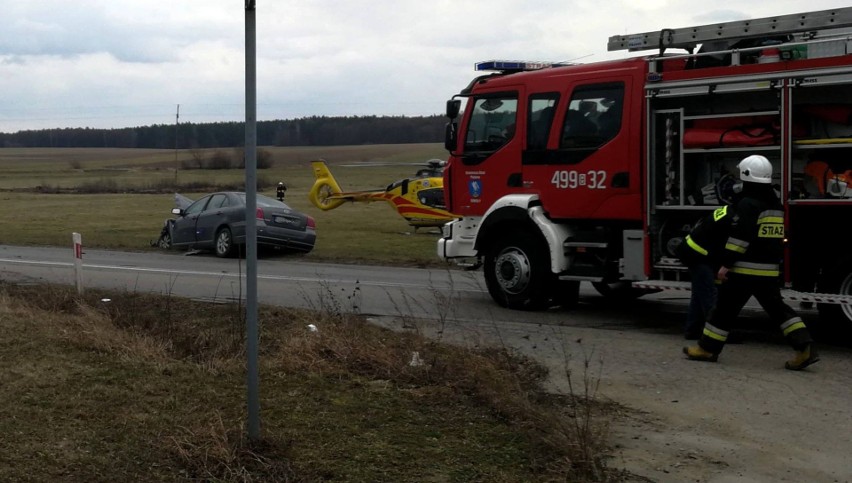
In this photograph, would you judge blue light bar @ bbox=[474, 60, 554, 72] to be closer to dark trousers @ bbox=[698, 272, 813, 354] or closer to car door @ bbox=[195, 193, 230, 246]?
dark trousers @ bbox=[698, 272, 813, 354]

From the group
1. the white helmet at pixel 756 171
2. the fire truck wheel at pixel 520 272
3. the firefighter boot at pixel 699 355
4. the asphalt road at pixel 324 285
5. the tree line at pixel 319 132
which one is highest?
the tree line at pixel 319 132

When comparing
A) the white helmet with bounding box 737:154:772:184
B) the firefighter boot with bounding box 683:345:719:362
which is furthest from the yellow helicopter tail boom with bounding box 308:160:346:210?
the white helmet with bounding box 737:154:772:184

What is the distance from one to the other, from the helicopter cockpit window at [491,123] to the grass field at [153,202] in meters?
7.63

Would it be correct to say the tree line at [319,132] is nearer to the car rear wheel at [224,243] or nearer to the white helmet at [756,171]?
the car rear wheel at [224,243]

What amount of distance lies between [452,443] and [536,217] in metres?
6.29

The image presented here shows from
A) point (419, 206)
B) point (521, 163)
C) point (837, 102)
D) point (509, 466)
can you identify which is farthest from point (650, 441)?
point (419, 206)

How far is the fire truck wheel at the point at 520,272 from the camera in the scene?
12109mm

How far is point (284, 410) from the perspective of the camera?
653 cm

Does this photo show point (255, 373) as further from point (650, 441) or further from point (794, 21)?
point (794, 21)

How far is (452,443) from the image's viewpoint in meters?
5.91

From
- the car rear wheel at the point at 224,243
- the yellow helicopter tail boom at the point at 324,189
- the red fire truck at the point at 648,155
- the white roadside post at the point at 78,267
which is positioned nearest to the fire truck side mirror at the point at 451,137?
the red fire truck at the point at 648,155

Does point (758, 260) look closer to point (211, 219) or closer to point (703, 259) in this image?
point (703, 259)

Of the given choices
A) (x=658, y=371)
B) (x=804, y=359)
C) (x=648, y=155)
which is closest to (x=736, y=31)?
(x=648, y=155)

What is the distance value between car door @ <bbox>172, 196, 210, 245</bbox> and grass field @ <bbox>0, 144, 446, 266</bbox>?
2038 mm
